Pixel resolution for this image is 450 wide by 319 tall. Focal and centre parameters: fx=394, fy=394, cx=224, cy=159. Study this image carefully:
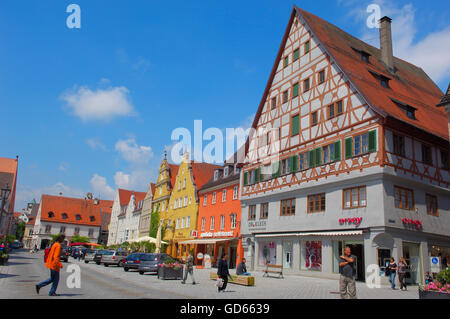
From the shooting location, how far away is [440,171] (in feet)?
82.8

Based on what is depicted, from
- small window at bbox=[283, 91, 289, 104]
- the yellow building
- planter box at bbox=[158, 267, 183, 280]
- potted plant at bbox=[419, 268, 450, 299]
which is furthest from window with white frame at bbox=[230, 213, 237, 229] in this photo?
potted plant at bbox=[419, 268, 450, 299]

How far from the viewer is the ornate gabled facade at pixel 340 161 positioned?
22.5 m

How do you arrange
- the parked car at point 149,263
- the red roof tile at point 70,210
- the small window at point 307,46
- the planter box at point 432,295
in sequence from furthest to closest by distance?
the red roof tile at point 70,210, the small window at point 307,46, the parked car at point 149,263, the planter box at point 432,295

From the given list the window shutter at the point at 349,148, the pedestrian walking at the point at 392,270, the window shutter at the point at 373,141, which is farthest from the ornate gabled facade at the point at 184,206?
the pedestrian walking at the point at 392,270

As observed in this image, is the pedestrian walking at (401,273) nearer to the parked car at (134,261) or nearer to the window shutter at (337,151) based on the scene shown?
the window shutter at (337,151)

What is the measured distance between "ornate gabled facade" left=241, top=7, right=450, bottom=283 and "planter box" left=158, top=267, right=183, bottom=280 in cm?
955

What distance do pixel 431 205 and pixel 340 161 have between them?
20.8 ft

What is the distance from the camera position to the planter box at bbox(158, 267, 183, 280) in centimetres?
2022

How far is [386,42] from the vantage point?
109 ft

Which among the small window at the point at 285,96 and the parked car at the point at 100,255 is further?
the parked car at the point at 100,255

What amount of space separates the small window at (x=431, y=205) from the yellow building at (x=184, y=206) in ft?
86.6
